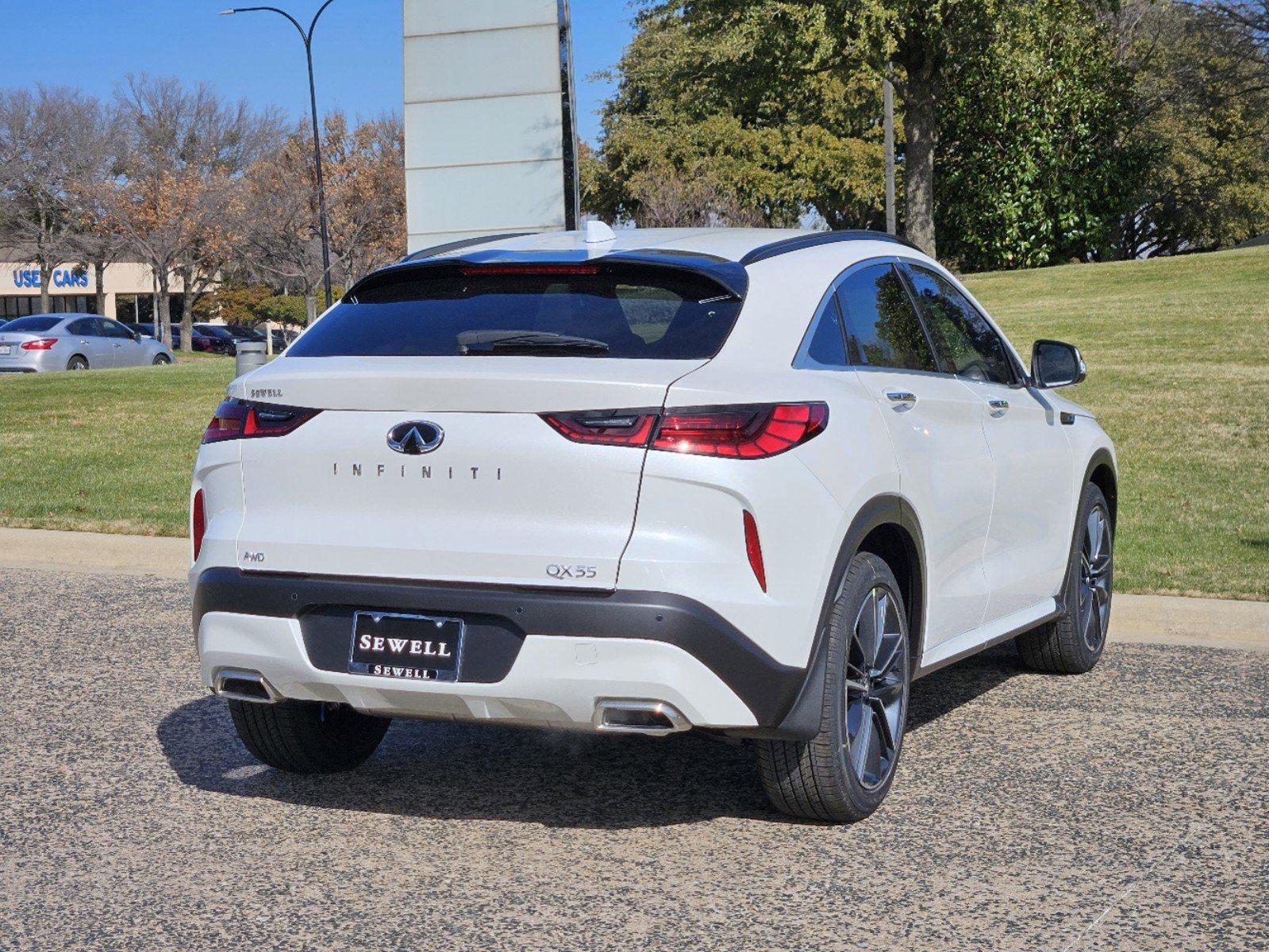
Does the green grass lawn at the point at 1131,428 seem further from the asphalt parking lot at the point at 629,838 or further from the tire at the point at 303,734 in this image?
the tire at the point at 303,734

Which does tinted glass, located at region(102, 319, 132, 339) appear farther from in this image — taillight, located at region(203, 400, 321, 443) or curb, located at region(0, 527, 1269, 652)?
taillight, located at region(203, 400, 321, 443)

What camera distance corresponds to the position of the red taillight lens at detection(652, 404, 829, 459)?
159 inches

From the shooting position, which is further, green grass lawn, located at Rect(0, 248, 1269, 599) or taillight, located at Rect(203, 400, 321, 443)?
green grass lawn, located at Rect(0, 248, 1269, 599)

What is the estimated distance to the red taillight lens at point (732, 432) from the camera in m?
4.05

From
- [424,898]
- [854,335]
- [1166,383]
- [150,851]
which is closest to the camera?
[424,898]

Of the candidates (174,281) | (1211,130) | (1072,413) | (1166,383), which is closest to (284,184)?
(174,281)

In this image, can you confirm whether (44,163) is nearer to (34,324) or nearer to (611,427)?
(34,324)

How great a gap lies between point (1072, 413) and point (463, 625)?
3.46 meters

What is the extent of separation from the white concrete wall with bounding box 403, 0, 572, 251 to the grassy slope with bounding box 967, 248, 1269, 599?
19.5 ft

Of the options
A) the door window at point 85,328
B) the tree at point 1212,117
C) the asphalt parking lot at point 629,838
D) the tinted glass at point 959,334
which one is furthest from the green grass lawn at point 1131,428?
the tree at point 1212,117

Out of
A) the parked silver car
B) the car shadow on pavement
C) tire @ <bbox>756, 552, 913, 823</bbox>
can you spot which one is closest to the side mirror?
the car shadow on pavement

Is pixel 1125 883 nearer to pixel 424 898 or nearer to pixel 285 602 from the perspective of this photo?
pixel 424 898

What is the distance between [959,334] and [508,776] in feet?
7.69

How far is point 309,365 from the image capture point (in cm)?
455
